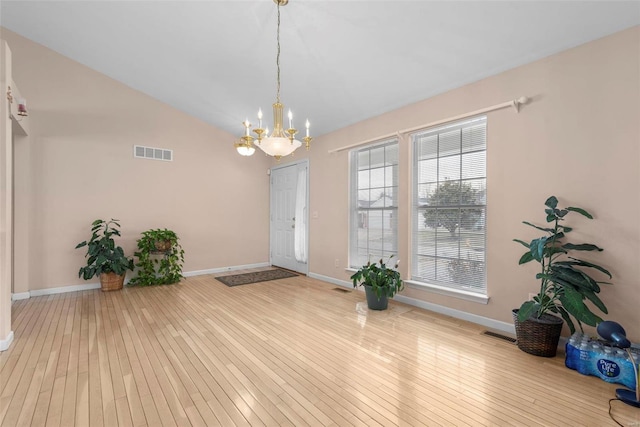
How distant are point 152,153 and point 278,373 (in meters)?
4.40

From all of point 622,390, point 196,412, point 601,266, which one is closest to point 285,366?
point 196,412

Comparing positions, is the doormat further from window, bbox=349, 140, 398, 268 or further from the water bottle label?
the water bottle label

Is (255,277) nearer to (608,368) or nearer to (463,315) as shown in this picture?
(463,315)

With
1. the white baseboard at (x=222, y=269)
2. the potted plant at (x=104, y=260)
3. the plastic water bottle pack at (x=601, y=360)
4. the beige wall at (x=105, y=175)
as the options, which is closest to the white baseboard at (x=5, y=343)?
the potted plant at (x=104, y=260)

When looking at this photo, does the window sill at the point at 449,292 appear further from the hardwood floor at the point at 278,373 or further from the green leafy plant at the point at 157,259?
the green leafy plant at the point at 157,259

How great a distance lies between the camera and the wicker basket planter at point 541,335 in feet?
7.69

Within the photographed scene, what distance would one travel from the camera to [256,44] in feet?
10.5

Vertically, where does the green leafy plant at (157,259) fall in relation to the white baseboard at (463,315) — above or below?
above

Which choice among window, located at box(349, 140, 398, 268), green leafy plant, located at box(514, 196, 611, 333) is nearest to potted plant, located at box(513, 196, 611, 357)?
green leafy plant, located at box(514, 196, 611, 333)

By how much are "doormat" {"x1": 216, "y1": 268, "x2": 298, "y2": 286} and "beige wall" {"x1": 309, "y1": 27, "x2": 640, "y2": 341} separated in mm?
2847

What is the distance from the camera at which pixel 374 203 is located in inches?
168

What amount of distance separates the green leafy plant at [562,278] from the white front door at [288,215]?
3659mm

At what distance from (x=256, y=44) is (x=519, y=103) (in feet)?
Answer: 9.12

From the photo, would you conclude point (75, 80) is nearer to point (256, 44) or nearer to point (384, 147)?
point (256, 44)
